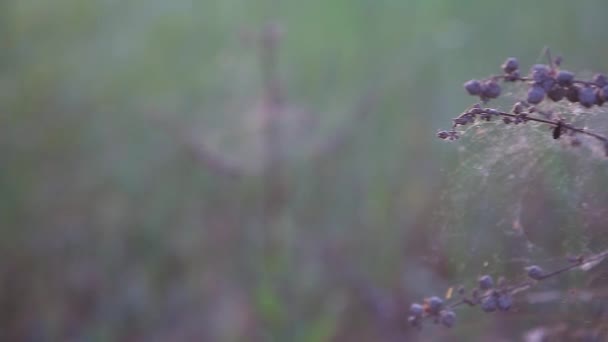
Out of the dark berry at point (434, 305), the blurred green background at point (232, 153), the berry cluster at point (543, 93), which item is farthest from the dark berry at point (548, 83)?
the blurred green background at point (232, 153)

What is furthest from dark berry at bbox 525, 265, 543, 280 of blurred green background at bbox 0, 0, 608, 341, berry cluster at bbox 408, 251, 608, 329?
blurred green background at bbox 0, 0, 608, 341

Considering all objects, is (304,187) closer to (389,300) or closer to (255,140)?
(255,140)

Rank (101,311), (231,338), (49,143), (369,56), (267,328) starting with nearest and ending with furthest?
1. (267,328)
2. (231,338)
3. (101,311)
4. (49,143)
5. (369,56)

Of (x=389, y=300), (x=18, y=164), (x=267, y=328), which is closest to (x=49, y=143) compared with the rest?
(x=18, y=164)

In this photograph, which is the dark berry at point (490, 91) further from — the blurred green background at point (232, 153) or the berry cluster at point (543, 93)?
the blurred green background at point (232, 153)

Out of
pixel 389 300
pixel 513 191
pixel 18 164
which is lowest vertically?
pixel 389 300

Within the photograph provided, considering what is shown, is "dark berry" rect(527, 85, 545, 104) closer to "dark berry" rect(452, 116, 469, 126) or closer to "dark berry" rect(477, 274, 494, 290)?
"dark berry" rect(452, 116, 469, 126)
